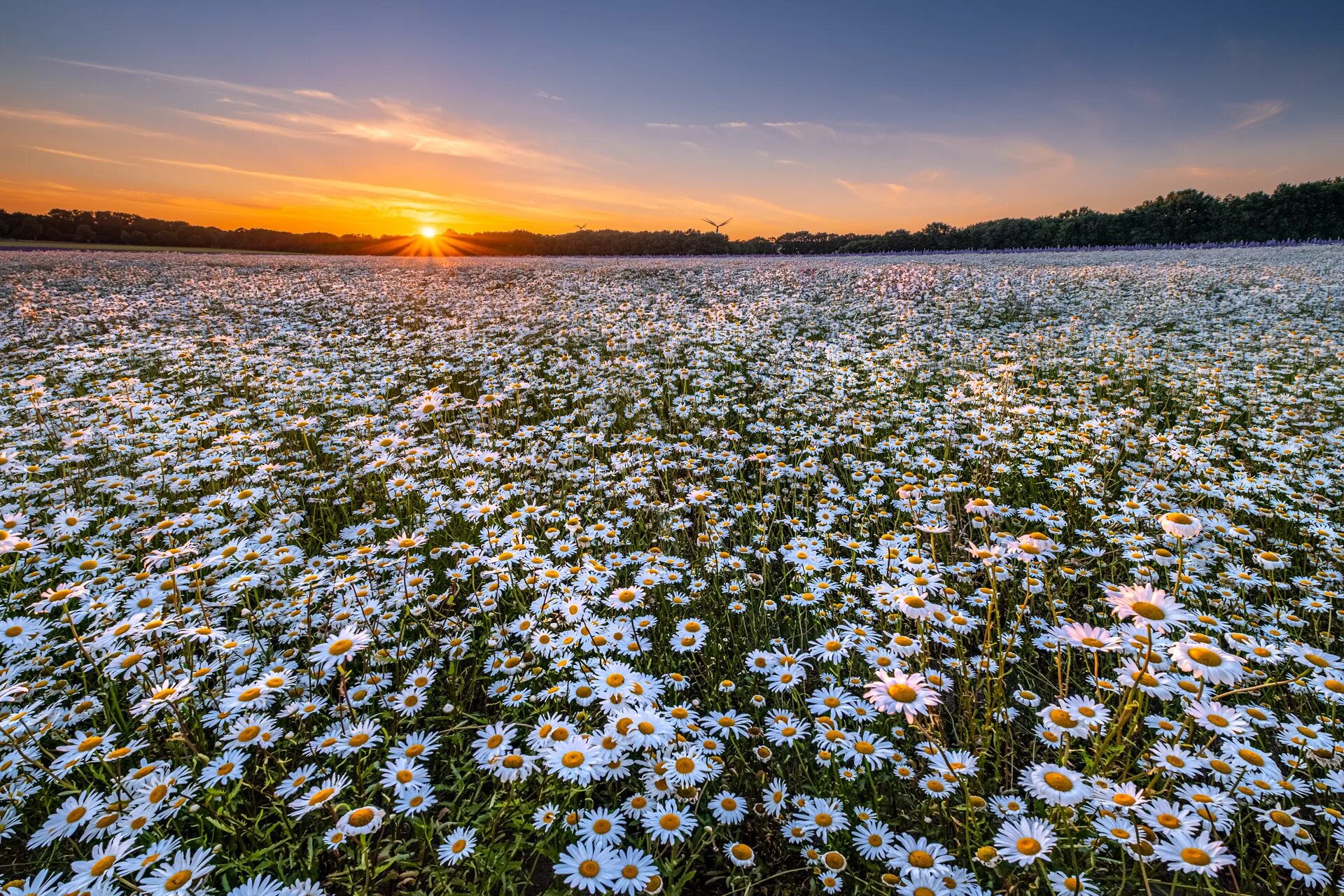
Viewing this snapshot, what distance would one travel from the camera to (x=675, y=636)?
9.59 feet

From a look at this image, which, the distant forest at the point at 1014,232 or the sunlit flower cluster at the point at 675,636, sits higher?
the distant forest at the point at 1014,232

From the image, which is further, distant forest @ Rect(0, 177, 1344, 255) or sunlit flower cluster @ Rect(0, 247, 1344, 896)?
distant forest @ Rect(0, 177, 1344, 255)

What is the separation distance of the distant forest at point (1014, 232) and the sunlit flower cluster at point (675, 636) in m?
47.3

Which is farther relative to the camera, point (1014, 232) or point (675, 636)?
point (1014, 232)

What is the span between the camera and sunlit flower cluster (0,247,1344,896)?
2.05m

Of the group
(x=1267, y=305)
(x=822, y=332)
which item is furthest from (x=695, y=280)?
(x=1267, y=305)

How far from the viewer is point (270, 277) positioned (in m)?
22.5

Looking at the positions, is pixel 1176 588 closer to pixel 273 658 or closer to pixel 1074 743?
pixel 1074 743

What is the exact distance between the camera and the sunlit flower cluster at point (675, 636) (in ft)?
6.72

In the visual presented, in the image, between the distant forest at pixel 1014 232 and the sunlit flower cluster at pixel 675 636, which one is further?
the distant forest at pixel 1014 232

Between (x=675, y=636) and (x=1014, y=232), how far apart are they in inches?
2590

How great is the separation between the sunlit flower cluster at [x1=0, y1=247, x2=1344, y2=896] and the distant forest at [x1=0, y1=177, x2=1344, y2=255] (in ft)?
155

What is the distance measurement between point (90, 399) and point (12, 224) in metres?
73.5

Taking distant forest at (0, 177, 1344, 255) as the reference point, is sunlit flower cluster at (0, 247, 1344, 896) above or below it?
below
